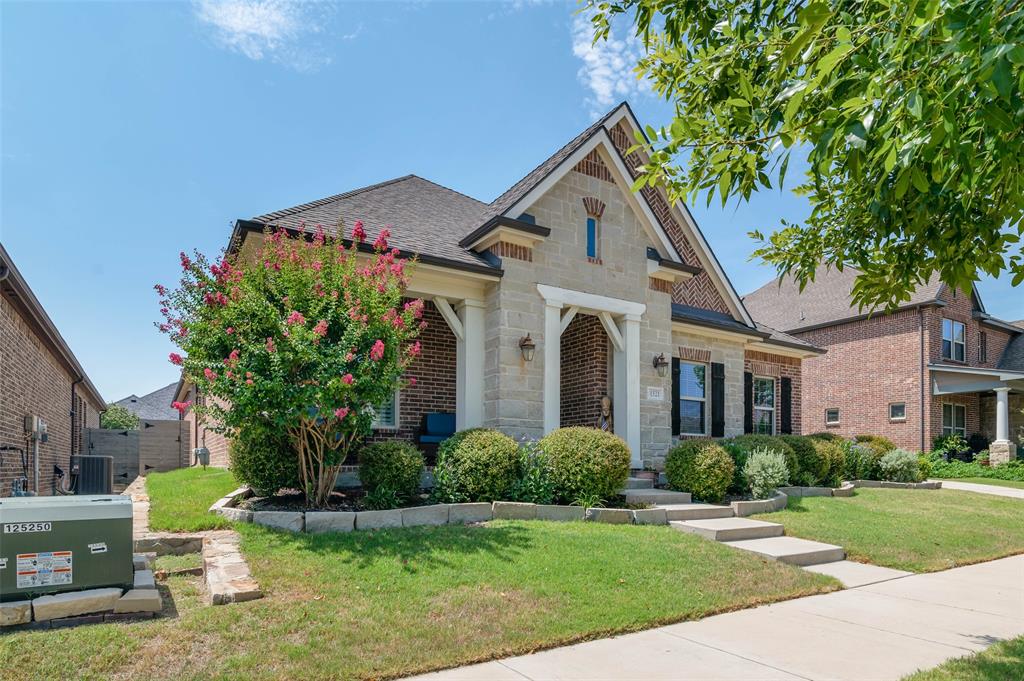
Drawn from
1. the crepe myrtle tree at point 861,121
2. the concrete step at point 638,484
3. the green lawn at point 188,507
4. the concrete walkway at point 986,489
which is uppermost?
the crepe myrtle tree at point 861,121

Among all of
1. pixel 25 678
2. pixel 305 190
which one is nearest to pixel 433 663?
pixel 25 678

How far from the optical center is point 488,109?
10.5 meters

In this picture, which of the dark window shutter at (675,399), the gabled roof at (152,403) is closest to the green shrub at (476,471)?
the dark window shutter at (675,399)

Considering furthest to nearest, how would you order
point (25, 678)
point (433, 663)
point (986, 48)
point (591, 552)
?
point (591, 552) < point (433, 663) < point (25, 678) < point (986, 48)

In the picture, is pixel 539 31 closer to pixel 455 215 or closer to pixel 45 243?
pixel 455 215

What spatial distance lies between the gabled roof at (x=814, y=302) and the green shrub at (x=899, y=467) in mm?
9448

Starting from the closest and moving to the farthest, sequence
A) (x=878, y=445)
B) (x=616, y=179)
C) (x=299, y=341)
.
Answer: (x=299, y=341) < (x=616, y=179) < (x=878, y=445)

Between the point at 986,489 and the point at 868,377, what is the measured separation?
7871 mm

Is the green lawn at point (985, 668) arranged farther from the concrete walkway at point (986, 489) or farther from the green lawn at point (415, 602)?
the concrete walkway at point (986, 489)

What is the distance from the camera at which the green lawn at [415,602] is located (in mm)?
4059

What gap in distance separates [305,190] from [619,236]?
7030mm

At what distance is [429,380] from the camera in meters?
11.7

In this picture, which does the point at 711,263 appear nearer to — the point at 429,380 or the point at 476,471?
the point at 429,380

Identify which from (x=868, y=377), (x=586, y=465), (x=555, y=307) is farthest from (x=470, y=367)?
(x=868, y=377)
